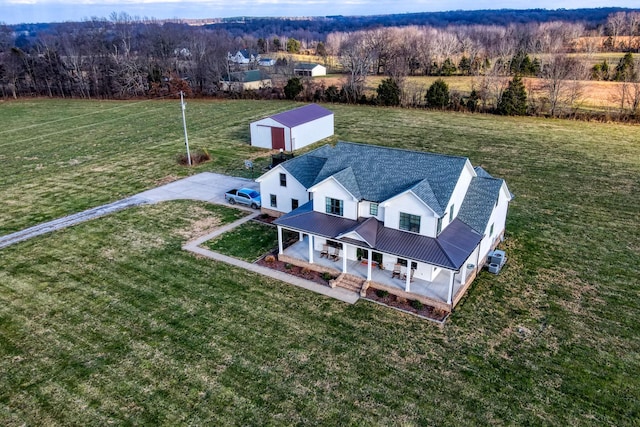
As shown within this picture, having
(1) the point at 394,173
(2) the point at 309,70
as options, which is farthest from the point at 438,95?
(1) the point at 394,173

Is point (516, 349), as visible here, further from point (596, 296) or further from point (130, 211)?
point (130, 211)

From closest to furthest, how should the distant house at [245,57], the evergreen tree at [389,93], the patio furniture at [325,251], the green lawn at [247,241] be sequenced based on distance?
the patio furniture at [325,251], the green lawn at [247,241], the evergreen tree at [389,93], the distant house at [245,57]

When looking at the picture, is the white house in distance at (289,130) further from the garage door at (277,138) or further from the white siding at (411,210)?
the white siding at (411,210)

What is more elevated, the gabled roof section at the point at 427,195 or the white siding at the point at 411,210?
the gabled roof section at the point at 427,195

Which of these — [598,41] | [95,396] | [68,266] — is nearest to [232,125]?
[68,266]

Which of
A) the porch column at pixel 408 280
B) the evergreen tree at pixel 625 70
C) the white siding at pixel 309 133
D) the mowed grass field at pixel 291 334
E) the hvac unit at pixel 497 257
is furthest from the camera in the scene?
the evergreen tree at pixel 625 70

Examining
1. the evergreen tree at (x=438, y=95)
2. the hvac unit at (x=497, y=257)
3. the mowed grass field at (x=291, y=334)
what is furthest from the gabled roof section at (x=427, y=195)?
the evergreen tree at (x=438, y=95)

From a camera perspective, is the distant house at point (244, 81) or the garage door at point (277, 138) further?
the distant house at point (244, 81)

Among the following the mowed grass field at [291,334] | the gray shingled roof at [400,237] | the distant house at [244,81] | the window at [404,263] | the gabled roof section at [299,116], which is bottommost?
the mowed grass field at [291,334]
